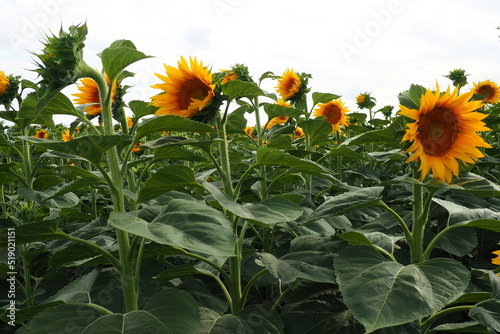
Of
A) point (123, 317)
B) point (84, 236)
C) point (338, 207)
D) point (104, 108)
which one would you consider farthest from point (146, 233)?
point (84, 236)

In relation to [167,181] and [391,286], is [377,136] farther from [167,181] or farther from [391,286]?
[167,181]

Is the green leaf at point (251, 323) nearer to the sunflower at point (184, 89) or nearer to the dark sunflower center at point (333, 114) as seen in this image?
the sunflower at point (184, 89)

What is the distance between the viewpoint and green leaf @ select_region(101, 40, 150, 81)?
118cm

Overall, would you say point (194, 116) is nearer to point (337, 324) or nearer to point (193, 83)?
point (193, 83)

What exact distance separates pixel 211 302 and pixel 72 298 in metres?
0.45

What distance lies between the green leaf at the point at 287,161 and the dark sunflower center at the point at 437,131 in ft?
1.07

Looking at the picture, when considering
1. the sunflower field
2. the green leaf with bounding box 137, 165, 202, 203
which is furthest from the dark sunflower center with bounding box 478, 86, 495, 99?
the green leaf with bounding box 137, 165, 202, 203

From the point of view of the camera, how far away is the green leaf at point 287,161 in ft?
4.33

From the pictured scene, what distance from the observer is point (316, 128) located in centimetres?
284

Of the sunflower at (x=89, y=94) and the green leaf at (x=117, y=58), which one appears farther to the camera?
the sunflower at (x=89, y=94)

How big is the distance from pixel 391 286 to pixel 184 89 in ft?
3.27

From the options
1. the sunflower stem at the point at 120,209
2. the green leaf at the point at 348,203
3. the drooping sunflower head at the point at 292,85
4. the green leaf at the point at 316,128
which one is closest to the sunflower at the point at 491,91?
the drooping sunflower head at the point at 292,85

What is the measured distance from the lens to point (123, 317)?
42.7 inches

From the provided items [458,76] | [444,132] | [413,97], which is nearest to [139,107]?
[413,97]
